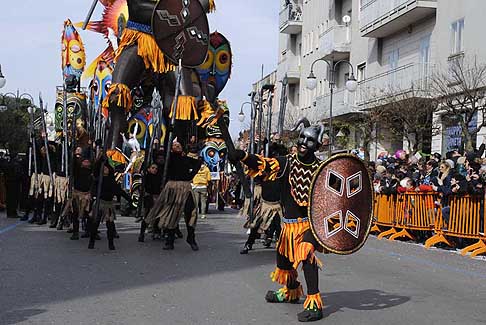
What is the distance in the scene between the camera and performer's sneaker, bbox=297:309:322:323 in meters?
7.12

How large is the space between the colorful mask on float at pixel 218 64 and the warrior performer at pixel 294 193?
1642cm

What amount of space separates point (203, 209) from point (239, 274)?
11012mm

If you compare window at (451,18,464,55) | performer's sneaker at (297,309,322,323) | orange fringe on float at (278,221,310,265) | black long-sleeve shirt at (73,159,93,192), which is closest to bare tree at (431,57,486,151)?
window at (451,18,464,55)

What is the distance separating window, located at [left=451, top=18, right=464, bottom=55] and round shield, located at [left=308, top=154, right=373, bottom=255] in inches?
768

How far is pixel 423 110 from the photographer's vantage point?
24.8 m

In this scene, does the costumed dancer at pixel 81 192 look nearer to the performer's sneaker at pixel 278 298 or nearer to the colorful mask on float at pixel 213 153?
the performer's sneaker at pixel 278 298

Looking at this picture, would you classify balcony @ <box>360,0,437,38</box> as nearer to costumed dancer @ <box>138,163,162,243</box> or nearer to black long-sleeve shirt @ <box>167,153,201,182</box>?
costumed dancer @ <box>138,163,162,243</box>

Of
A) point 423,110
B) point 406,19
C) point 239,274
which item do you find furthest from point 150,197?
point 406,19

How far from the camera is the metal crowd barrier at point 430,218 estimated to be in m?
13.4

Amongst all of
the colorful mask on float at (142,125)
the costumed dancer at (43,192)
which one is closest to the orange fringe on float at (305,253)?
the costumed dancer at (43,192)

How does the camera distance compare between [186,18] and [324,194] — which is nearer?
[324,194]

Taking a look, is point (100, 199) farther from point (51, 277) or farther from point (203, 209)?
point (203, 209)

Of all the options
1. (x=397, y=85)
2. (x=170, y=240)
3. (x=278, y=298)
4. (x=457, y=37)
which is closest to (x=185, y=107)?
(x=170, y=240)

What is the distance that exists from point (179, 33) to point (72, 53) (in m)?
12.2
